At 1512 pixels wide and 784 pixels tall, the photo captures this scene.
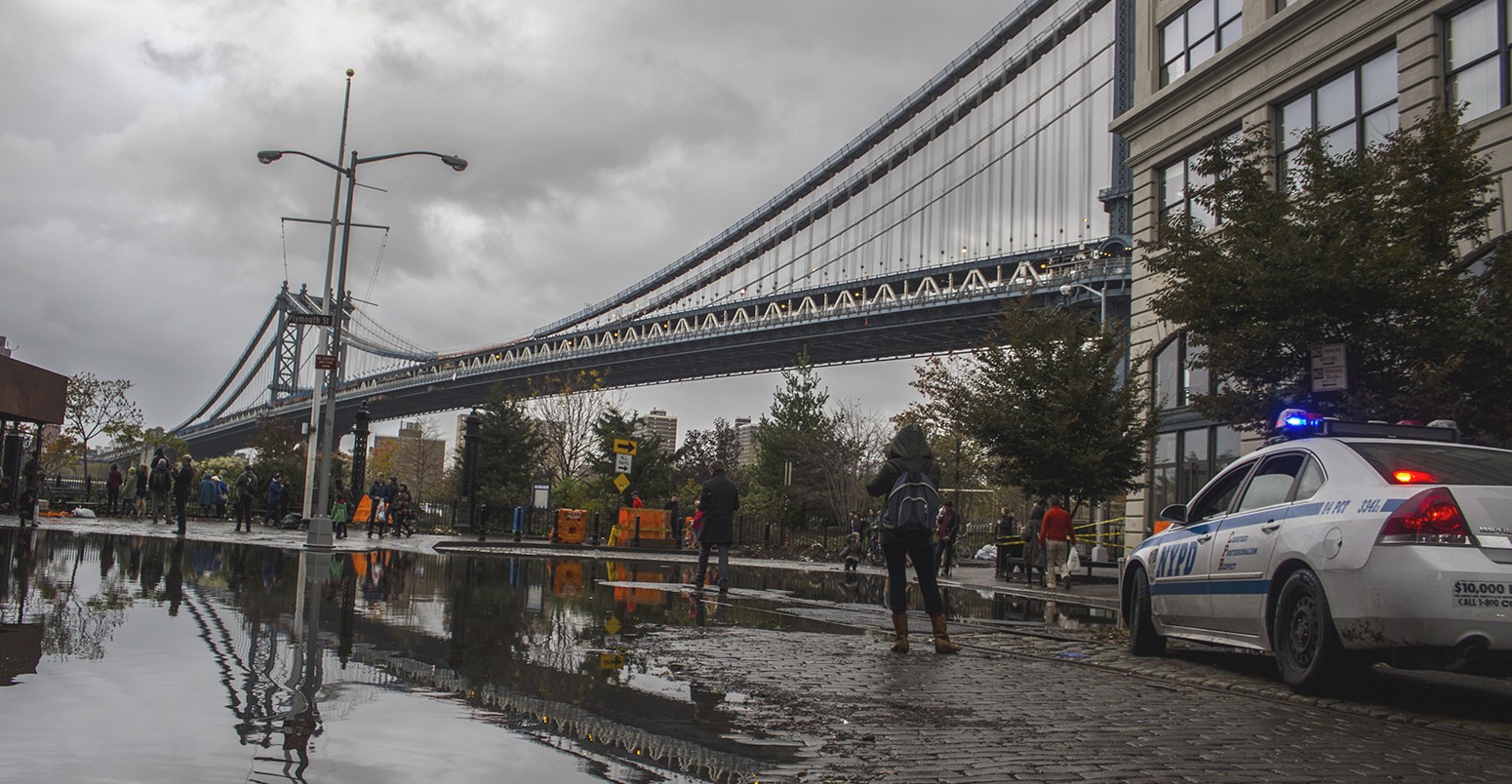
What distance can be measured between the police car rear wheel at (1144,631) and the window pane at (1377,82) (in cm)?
1444

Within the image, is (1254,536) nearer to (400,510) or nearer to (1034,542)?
(1034,542)

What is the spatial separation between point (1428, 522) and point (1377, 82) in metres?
17.0

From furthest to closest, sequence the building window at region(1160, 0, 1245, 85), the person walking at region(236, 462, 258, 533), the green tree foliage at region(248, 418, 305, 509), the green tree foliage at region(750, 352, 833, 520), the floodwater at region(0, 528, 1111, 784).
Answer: the green tree foliage at region(750, 352, 833, 520), the green tree foliage at region(248, 418, 305, 509), the person walking at region(236, 462, 258, 533), the building window at region(1160, 0, 1245, 85), the floodwater at region(0, 528, 1111, 784)

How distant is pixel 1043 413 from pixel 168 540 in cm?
1606

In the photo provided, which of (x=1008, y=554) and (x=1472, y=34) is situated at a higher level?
(x=1472, y=34)

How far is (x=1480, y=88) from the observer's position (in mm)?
18094

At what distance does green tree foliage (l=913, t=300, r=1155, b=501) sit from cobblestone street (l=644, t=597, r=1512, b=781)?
47.5ft

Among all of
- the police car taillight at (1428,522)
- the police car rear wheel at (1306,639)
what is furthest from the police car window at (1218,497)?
the police car taillight at (1428,522)

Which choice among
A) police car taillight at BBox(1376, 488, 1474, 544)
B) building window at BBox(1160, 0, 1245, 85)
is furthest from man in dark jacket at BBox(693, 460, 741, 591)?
building window at BBox(1160, 0, 1245, 85)

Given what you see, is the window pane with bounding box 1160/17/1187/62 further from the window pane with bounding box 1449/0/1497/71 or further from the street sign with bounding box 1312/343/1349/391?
the street sign with bounding box 1312/343/1349/391

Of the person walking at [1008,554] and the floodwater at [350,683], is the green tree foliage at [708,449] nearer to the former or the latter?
the person walking at [1008,554]

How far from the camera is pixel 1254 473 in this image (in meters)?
8.21

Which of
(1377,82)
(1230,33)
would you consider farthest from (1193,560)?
(1230,33)

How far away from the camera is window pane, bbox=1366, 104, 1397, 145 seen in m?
19.8
